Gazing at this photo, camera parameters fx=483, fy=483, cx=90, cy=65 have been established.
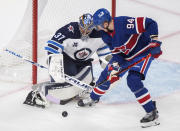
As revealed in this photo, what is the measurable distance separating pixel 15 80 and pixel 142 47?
141cm

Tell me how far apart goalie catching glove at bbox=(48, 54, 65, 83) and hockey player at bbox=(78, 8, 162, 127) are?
37 centimetres

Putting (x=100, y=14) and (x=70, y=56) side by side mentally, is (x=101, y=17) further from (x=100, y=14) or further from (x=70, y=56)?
(x=70, y=56)

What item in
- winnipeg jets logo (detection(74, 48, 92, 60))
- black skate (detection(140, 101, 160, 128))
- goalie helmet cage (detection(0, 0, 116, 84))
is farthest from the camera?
goalie helmet cage (detection(0, 0, 116, 84))

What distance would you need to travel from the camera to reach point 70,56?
3889 mm

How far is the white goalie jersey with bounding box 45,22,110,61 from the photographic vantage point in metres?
3.69

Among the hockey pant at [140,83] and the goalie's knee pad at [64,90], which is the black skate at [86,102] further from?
the hockey pant at [140,83]

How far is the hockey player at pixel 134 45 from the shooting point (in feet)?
11.1

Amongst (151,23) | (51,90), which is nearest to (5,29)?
(51,90)

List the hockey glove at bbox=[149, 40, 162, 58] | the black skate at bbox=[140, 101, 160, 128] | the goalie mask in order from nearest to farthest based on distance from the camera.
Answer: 1. the hockey glove at bbox=[149, 40, 162, 58]
2. the black skate at bbox=[140, 101, 160, 128]
3. the goalie mask

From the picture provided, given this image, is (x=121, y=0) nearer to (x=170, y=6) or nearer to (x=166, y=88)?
(x=170, y=6)

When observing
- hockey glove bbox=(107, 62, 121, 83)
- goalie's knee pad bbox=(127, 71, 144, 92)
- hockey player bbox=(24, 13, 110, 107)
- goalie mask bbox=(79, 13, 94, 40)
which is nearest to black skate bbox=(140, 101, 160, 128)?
goalie's knee pad bbox=(127, 71, 144, 92)

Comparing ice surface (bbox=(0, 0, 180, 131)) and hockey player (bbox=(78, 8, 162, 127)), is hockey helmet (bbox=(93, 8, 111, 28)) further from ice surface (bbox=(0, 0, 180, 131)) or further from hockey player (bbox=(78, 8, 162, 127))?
ice surface (bbox=(0, 0, 180, 131))

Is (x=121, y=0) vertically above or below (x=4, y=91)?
above

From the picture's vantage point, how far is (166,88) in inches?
166
